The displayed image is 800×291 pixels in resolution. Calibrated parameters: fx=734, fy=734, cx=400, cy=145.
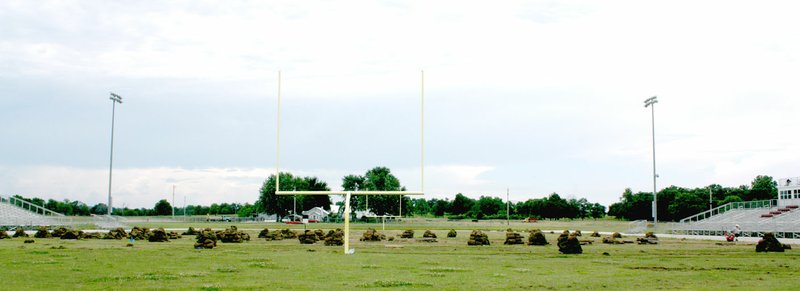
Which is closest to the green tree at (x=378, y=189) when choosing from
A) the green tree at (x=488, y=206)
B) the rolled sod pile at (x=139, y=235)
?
the green tree at (x=488, y=206)

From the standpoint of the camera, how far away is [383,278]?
17656 millimetres

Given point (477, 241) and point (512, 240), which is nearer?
point (477, 241)

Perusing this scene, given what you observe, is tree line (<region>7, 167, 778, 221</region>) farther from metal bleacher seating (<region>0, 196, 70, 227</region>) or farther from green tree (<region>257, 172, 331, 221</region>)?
metal bleacher seating (<region>0, 196, 70, 227</region>)

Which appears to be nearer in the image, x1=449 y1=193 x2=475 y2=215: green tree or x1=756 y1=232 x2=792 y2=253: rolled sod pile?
x1=756 y1=232 x2=792 y2=253: rolled sod pile

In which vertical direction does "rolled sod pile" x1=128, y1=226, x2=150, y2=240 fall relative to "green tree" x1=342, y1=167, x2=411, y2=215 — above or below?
below

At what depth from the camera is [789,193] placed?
67000 millimetres

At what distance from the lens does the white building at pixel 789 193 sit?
64.8 m

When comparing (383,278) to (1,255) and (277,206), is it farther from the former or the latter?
(277,206)

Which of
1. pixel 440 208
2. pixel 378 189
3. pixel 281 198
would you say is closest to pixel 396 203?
pixel 378 189

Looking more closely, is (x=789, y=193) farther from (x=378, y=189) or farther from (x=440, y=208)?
(x=440, y=208)

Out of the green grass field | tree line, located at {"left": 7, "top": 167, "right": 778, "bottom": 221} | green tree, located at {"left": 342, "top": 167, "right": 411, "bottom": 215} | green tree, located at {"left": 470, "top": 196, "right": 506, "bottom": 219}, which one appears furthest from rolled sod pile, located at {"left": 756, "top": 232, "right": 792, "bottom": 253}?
green tree, located at {"left": 470, "top": 196, "right": 506, "bottom": 219}

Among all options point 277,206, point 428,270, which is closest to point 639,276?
point 428,270

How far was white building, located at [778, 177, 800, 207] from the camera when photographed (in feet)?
212

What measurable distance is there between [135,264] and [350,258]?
23.3 feet
